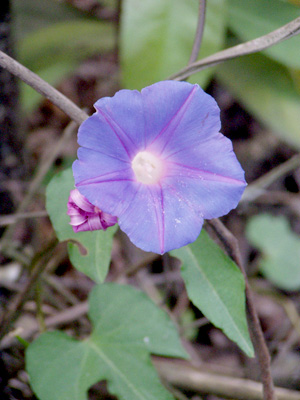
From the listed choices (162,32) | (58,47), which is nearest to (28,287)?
(162,32)

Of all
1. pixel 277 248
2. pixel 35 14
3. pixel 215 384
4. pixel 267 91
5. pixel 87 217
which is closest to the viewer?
pixel 87 217

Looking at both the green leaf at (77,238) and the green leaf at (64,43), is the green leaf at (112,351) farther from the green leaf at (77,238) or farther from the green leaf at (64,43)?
the green leaf at (64,43)

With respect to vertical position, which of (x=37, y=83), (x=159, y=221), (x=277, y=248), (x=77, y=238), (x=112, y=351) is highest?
(x=37, y=83)

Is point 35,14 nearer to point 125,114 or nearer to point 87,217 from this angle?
point 125,114

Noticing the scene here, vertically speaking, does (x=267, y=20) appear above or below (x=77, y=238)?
above

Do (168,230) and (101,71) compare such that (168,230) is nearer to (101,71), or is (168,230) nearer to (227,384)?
(227,384)

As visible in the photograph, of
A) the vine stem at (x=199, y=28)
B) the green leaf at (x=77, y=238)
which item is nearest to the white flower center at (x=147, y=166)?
the green leaf at (x=77, y=238)
